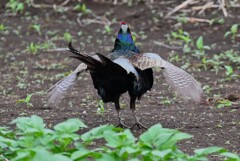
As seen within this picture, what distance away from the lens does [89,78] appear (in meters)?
9.41

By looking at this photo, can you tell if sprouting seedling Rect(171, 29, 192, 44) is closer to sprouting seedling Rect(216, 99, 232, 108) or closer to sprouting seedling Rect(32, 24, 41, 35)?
sprouting seedling Rect(32, 24, 41, 35)

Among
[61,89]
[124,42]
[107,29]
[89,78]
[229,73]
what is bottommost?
[89,78]

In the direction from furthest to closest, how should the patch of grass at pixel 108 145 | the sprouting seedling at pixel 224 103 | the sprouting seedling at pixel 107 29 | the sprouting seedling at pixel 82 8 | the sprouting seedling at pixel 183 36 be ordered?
the sprouting seedling at pixel 82 8 → the sprouting seedling at pixel 107 29 → the sprouting seedling at pixel 183 36 → the sprouting seedling at pixel 224 103 → the patch of grass at pixel 108 145

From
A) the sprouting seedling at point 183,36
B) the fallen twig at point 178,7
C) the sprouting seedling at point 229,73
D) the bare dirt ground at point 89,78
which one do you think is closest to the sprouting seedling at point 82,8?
the bare dirt ground at point 89,78

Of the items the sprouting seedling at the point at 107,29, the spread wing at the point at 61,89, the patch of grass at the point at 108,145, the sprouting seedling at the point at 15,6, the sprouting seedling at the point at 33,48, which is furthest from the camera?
the sprouting seedling at the point at 15,6

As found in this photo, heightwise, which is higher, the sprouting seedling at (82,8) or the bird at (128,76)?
the sprouting seedling at (82,8)

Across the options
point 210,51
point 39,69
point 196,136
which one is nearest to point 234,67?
point 210,51

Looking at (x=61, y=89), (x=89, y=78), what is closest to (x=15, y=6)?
(x=89, y=78)

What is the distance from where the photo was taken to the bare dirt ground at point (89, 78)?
6.96 meters

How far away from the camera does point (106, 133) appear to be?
152 inches

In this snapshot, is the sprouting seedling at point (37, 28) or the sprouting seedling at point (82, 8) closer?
the sprouting seedling at point (37, 28)

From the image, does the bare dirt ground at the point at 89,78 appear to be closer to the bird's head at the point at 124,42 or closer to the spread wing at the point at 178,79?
the spread wing at the point at 178,79

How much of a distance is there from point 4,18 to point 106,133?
400 inches

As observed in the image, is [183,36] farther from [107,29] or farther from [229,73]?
[229,73]
